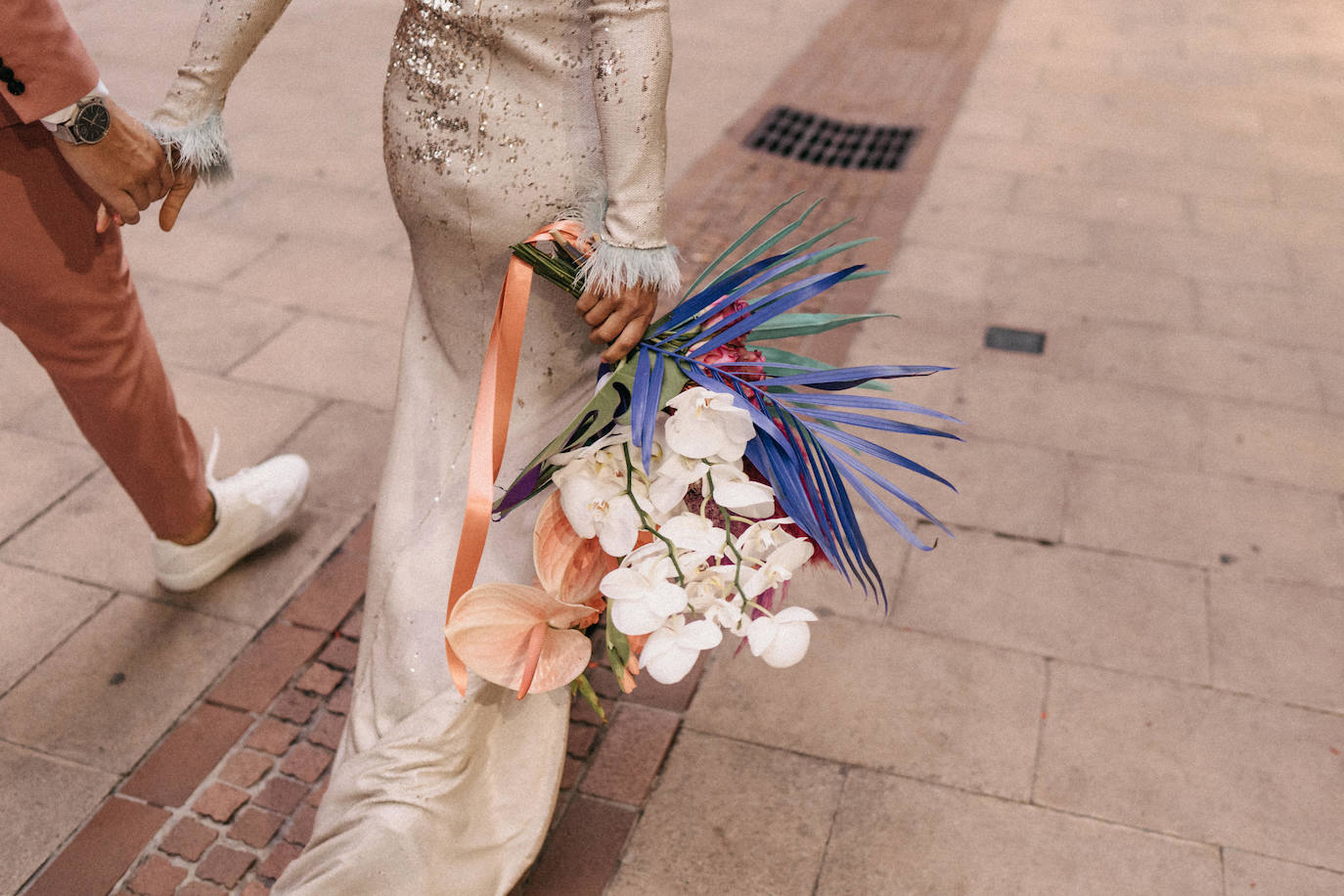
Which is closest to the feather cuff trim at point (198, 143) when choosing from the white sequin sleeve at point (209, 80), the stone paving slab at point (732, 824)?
the white sequin sleeve at point (209, 80)

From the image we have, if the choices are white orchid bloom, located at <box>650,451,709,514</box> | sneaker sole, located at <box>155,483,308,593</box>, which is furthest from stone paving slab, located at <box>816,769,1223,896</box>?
sneaker sole, located at <box>155,483,308,593</box>

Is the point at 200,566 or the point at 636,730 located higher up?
the point at 200,566

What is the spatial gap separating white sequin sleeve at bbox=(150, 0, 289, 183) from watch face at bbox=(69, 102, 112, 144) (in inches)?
3.4

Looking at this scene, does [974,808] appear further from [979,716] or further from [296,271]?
[296,271]

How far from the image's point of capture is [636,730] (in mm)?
2820

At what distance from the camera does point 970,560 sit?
3400 mm

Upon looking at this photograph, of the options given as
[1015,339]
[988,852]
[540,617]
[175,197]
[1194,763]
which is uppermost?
[175,197]

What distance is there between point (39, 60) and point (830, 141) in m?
4.96

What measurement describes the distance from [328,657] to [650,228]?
5.47ft

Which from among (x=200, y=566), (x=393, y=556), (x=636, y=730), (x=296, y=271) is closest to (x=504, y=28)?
(x=393, y=556)

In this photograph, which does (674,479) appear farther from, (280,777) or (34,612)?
(34,612)

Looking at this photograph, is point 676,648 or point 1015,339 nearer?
point 676,648

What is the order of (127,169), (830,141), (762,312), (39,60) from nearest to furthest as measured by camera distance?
(762,312) → (39,60) → (127,169) → (830,141)

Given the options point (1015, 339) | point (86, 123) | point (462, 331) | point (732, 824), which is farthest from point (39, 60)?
point (1015, 339)
